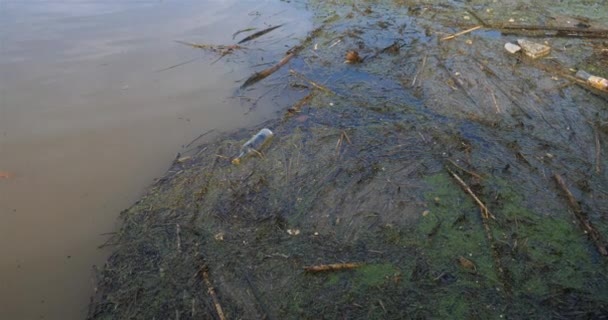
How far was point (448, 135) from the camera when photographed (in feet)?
15.2

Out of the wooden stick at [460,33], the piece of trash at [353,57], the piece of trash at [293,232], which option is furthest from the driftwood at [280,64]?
the piece of trash at [293,232]

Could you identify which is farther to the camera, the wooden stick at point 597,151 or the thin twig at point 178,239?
the wooden stick at point 597,151

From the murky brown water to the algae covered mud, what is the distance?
346 millimetres

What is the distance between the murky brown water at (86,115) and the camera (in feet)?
10.8

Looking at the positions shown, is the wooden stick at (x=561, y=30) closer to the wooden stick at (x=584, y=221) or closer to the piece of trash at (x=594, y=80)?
the piece of trash at (x=594, y=80)

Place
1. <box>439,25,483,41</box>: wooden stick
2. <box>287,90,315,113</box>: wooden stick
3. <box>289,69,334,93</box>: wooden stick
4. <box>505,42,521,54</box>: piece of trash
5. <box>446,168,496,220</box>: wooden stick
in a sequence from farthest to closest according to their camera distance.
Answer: <box>439,25,483,41</box>: wooden stick
<box>505,42,521,54</box>: piece of trash
<box>289,69,334,93</box>: wooden stick
<box>287,90,315,113</box>: wooden stick
<box>446,168,496,220</box>: wooden stick

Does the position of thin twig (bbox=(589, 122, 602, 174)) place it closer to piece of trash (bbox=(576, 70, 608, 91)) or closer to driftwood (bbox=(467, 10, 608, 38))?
piece of trash (bbox=(576, 70, 608, 91))

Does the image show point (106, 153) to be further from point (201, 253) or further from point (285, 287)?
point (285, 287)

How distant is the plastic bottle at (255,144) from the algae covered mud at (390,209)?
0.08 m

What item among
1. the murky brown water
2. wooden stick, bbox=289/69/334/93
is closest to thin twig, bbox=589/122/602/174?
wooden stick, bbox=289/69/334/93

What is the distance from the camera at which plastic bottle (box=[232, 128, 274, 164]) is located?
171 inches

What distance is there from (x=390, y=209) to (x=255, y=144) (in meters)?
1.77

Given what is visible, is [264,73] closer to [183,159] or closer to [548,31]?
[183,159]

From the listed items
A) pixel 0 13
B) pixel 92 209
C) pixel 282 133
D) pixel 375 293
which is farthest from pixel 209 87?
pixel 0 13
